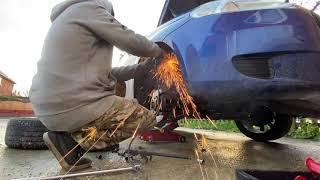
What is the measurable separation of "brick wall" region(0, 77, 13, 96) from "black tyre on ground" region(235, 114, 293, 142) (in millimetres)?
26514

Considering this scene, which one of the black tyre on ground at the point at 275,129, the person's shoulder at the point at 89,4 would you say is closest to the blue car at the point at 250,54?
the person's shoulder at the point at 89,4

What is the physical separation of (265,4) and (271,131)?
2.85 meters

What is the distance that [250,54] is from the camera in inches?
110

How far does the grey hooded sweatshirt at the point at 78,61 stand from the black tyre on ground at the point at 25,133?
1.36 metres

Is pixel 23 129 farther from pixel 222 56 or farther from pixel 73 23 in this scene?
pixel 222 56

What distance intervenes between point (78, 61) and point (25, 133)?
189 centimetres

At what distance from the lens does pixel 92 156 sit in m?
4.05

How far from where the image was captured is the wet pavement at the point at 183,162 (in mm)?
3194

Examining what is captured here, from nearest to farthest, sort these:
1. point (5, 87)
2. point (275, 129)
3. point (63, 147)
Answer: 1. point (63, 147)
2. point (275, 129)
3. point (5, 87)

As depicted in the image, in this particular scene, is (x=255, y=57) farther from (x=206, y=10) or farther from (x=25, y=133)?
(x=25, y=133)

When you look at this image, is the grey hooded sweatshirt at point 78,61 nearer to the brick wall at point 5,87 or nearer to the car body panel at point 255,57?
the car body panel at point 255,57

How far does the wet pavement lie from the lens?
3.19 meters

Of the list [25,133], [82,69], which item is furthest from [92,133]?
[25,133]

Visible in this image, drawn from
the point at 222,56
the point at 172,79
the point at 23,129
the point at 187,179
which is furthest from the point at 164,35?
the point at 23,129
